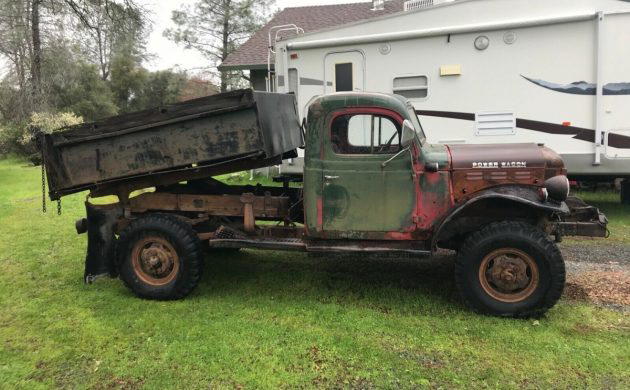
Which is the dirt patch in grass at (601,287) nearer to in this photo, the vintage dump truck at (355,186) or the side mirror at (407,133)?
the vintage dump truck at (355,186)

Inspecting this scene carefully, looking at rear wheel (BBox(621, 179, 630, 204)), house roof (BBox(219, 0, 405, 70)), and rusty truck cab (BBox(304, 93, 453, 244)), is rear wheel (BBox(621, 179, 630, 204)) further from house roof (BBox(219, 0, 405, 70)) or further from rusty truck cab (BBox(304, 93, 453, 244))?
house roof (BBox(219, 0, 405, 70))

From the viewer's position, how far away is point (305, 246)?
4777 mm

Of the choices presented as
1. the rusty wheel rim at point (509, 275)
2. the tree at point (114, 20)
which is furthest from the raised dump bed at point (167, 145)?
the tree at point (114, 20)

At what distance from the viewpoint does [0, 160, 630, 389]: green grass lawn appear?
350 cm

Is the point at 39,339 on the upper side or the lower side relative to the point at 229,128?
lower

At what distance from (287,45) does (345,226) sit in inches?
174

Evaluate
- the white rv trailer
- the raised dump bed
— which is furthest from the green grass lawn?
the white rv trailer

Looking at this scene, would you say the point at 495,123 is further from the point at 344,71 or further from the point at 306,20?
the point at 306,20

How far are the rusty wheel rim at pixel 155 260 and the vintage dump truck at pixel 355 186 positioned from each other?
11 millimetres

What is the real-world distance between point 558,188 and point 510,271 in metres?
0.81

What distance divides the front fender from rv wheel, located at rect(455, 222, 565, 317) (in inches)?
8.6

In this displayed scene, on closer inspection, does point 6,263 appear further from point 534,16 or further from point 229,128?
point 534,16

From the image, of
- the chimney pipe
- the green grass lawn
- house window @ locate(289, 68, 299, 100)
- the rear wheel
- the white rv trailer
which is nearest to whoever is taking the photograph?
the green grass lawn

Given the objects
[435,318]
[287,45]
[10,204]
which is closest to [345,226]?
[435,318]
